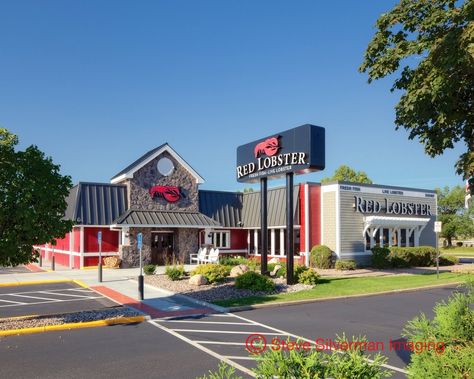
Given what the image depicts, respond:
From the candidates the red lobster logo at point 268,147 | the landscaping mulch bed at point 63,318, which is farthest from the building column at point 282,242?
the landscaping mulch bed at point 63,318

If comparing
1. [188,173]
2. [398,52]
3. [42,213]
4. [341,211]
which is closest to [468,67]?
[398,52]

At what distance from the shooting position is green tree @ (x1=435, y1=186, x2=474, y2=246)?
64500mm

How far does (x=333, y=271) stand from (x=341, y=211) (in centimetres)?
424

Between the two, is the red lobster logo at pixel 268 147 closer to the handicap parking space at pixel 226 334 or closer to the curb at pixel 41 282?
the handicap parking space at pixel 226 334

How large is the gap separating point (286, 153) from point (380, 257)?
1199 cm

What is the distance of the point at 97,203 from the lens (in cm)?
2886

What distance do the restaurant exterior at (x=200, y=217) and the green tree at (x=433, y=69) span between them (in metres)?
17.6

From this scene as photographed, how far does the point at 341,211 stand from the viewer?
90.7 ft

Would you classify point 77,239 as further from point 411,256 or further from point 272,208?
point 411,256

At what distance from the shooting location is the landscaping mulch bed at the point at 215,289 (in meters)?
15.9

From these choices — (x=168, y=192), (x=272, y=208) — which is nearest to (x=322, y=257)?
(x=272, y=208)

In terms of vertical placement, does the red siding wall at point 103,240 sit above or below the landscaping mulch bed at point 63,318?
above

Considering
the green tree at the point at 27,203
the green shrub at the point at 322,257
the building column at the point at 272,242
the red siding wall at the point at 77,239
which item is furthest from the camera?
the building column at the point at 272,242

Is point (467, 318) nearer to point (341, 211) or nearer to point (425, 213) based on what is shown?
point (341, 211)
